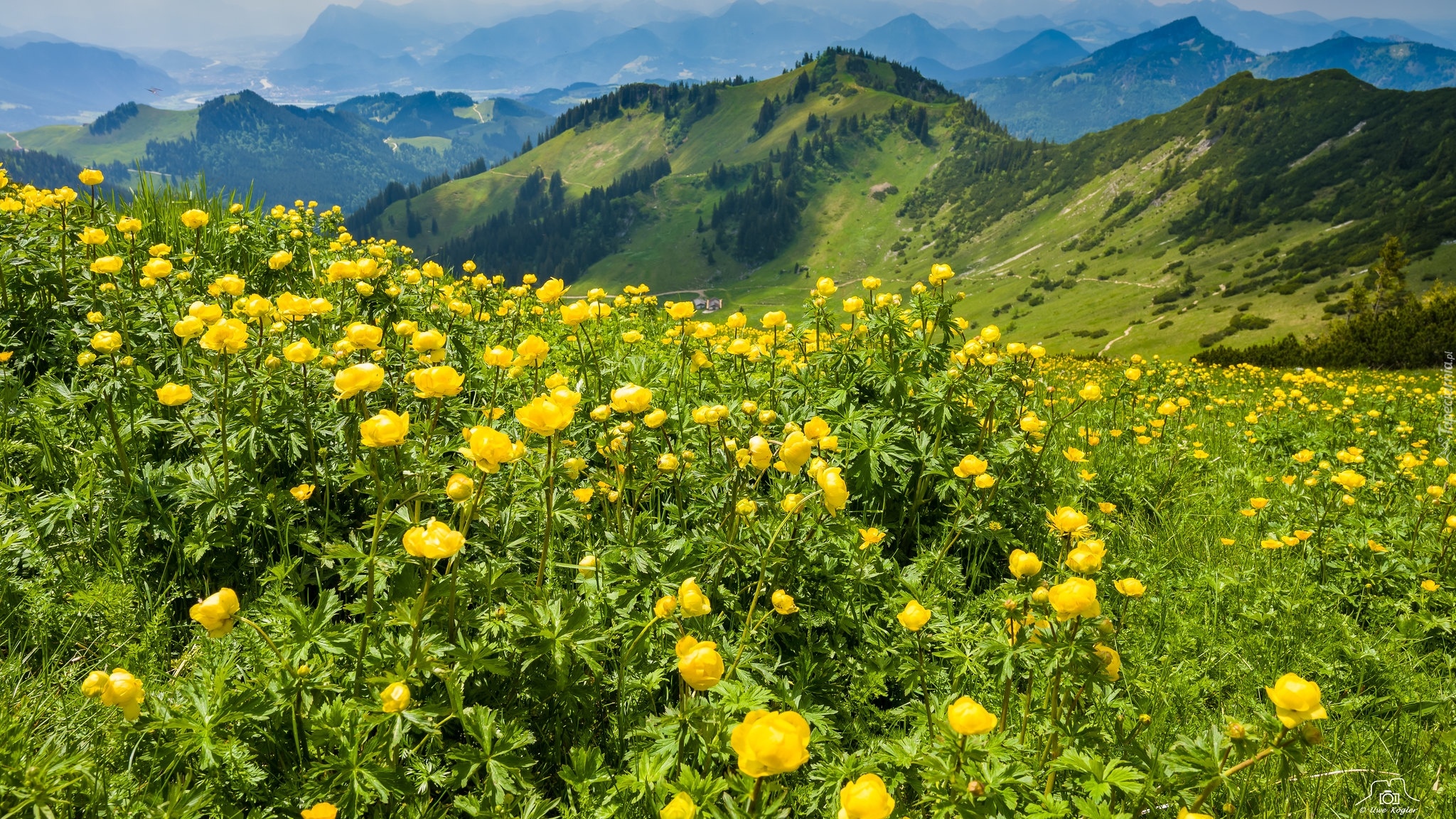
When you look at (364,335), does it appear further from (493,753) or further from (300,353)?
(493,753)

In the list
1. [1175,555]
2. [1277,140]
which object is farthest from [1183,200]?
[1175,555]

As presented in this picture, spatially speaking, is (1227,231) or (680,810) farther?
(1227,231)

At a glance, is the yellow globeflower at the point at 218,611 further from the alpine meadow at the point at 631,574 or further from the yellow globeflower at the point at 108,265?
the yellow globeflower at the point at 108,265

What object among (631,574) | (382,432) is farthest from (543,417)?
(631,574)

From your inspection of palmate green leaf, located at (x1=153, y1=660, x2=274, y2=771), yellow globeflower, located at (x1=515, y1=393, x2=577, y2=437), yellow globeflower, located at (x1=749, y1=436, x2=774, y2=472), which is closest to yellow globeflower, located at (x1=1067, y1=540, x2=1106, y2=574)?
yellow globeflower, located at (x1=749, y1=436, x2=774, y2=472)

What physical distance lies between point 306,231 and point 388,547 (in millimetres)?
5910

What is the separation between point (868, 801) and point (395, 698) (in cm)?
139

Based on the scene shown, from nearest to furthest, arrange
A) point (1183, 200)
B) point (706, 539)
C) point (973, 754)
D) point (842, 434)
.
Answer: point (973, 754)
point (706, 539)
point (842, 434)
point (1183, 200)

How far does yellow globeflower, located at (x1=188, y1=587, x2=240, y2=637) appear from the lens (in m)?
2.00

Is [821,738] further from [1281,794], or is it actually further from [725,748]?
[1281,794]

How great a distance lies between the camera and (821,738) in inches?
91.4

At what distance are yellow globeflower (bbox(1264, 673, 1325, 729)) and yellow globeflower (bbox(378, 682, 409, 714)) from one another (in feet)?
8.07
